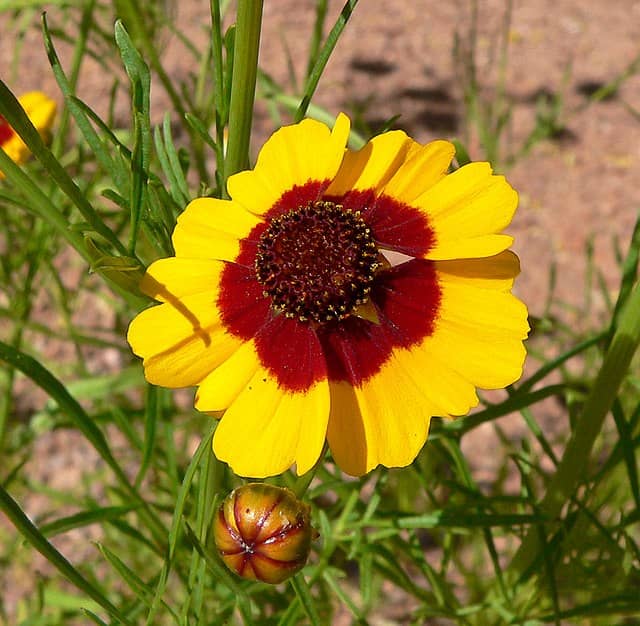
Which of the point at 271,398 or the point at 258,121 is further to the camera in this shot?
the point at 258,121

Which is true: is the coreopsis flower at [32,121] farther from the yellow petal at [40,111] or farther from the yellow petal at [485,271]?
the yellow petal at [485,271]

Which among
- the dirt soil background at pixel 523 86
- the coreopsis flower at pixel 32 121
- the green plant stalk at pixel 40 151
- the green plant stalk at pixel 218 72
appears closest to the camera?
the green plant stalk at pixel 40 151

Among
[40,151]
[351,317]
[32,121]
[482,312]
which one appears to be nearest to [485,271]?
[482,312]

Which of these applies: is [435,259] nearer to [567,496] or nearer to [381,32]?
[567,496]

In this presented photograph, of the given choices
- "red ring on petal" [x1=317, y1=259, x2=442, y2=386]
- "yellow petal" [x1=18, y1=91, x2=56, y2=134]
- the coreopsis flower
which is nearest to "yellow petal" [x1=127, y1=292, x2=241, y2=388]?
A: "red ring on petal" [x1=317, y1=259, x2=442, y2=386]

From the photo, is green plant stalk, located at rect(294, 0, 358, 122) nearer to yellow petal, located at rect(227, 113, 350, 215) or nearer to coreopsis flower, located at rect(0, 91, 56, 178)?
yellow petal, located at rect(227, 113, 350, 215)

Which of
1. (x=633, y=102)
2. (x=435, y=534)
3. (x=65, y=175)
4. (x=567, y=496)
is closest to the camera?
(x=65, y=175)

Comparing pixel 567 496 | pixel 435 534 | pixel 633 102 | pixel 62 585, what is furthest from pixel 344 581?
pixel 633 102

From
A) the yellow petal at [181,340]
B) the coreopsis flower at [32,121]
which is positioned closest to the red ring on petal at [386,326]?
the yellow petal at [181,340]
